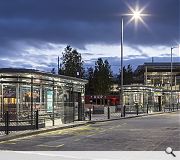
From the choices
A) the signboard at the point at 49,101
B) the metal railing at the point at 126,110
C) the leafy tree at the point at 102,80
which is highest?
the leafy tree at the point at 102,80

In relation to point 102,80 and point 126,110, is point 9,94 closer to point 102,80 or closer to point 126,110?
point 126,110

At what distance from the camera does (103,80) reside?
83.8 m

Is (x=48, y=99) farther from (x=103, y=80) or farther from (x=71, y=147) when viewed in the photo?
(x=103, y=80)

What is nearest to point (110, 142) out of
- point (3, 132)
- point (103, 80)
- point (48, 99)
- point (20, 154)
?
point (20, 154)

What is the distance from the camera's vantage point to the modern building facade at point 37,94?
27078 mm

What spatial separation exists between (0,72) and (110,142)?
10156 millimetres

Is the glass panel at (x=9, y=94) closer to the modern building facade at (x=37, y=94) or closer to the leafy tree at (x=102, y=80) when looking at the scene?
the modern building facade at (x=37, y=94)

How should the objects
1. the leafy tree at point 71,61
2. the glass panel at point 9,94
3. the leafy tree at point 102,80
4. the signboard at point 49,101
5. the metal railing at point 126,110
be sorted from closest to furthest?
the glass panel at point 9,94 < the signboard at point 49,101 < the metal railing at point 126,110 < the leafy tree at point 71,61 < the leafy tree at point 102,80

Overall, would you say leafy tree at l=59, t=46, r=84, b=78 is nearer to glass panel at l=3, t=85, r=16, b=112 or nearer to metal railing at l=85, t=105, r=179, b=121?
metal railing at l=85, t=105, r=179, b=121

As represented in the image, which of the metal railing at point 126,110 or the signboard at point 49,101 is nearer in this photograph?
the signboard at point 49,101

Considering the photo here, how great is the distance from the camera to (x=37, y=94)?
94.9 ft

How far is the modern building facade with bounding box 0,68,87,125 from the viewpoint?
27.1 m

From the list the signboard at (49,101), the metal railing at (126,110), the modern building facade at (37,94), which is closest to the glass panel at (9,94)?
the modern building facade at (37,94)

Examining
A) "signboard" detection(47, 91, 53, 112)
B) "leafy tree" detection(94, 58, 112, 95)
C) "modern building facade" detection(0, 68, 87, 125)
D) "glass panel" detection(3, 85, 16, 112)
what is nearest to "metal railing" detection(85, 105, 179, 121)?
"modern building facade" detection(0, 68, 87, 125)
